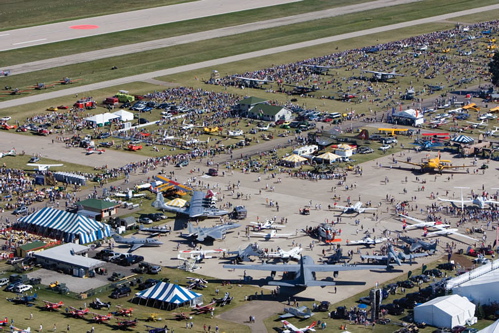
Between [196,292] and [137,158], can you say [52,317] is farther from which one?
[137,158]

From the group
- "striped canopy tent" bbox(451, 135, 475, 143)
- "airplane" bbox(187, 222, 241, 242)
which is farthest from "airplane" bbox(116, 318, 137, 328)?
"striped canopy tent" bbox(451, 135, 475, 143)

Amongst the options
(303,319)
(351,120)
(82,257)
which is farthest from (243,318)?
(351,120)

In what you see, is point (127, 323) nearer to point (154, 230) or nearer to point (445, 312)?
point (154, 230)

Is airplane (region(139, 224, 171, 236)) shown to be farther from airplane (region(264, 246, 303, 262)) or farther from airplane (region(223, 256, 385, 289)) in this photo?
airplane (region(223, 256, 385, 289))

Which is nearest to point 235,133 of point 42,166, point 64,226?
point 42,166

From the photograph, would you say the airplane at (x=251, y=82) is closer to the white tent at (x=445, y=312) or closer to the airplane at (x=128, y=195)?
the airplane at (x=128, y=195)
